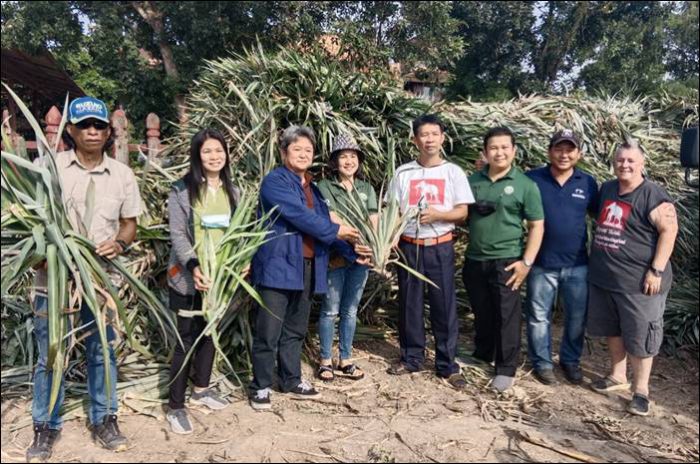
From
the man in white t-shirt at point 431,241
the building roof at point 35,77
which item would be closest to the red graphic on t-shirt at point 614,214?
the man in white t-shirt at point 431,241

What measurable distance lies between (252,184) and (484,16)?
40.2 feet

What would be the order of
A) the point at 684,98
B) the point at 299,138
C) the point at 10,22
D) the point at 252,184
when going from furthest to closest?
the point at 10,22, the point at 684,98, the point at 252,184, the point at 299,138

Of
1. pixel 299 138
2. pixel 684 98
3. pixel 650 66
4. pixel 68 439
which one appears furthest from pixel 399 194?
pixel 650 66

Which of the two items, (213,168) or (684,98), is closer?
(213,168)

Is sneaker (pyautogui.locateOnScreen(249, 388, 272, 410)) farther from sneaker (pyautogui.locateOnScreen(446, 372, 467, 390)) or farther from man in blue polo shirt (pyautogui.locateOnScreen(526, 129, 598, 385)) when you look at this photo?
man in blue polo shirt (pyautogui.locateOnScreen(526, 129, 598, 385))

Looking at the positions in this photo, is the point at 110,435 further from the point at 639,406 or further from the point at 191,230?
the point at 639,406

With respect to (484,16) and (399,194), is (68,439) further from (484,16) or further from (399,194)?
(484,16)

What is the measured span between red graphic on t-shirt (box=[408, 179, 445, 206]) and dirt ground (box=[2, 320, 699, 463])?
1.29 m

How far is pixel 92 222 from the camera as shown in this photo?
296 centimetres

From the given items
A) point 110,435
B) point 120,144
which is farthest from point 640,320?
point 120,144

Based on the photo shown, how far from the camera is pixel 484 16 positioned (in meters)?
14.5

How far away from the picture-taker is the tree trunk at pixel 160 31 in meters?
13.6

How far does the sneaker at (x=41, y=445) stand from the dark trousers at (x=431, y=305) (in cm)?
232

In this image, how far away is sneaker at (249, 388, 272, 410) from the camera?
357cm
